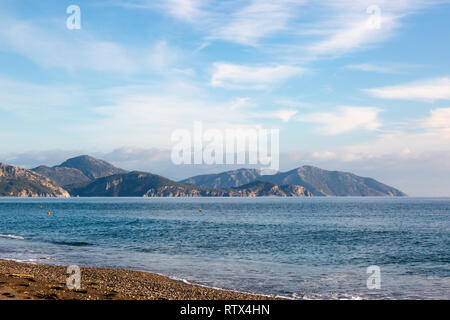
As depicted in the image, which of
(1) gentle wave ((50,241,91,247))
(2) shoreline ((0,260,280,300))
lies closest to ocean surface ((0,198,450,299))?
(1) gentle wave ((50,241,91,247))

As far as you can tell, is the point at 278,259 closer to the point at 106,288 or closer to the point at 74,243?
the point at 106,288

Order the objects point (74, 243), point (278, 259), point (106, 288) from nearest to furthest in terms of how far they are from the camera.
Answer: point (106, 288) < point (278, 259) < point (74, 243)

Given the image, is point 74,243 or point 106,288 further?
point 74,243

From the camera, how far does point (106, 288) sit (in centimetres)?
2367

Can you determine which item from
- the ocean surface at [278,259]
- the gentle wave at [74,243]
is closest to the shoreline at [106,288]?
the ocean surface at [278,259]

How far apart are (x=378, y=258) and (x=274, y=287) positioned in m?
21.1

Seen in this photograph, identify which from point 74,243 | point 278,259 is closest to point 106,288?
point 278,259

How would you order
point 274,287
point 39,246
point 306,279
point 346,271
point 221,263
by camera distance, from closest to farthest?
point 274,287, point 306,279, point 346,271, point 221,263, point 39,246

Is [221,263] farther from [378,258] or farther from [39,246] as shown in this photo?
[39,246]

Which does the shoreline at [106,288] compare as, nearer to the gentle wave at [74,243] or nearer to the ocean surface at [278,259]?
the ocean surface at [278,259]

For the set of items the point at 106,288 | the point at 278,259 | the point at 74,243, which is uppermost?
the point at 106,288

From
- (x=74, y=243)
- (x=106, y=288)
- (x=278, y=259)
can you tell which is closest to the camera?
(x=106, y=288)
